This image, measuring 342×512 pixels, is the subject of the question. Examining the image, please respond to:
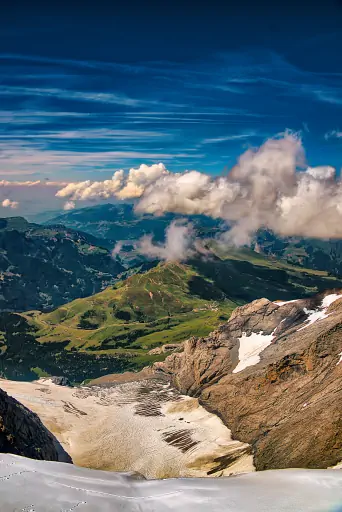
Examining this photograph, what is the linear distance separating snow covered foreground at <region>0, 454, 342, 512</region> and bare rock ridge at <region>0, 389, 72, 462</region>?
6022 cm

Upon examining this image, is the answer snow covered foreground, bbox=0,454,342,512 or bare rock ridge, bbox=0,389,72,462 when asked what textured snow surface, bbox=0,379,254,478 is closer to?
bare rock ridge, bbox=0,389,72,462

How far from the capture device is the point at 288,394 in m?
135

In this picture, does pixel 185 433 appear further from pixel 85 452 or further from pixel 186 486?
pixel 186 486

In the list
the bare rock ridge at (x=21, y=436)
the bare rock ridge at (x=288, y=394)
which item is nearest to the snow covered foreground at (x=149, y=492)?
the bare rock ridge at (x=288, y=394)

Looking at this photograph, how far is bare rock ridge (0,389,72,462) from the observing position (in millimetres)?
92562

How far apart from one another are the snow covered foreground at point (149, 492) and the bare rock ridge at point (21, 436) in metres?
60.2

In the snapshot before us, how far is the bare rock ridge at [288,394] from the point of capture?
8725 centimetres

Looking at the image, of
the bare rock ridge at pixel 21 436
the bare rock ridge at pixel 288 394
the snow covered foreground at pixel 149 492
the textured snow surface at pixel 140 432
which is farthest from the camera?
the textured snow surface at pixel 140 432

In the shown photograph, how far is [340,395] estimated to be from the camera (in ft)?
321

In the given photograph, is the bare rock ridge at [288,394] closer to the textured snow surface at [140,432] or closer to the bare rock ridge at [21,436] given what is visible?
the textured snow surface at [140,432]

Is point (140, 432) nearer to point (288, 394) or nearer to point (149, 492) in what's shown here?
point (288, 394)

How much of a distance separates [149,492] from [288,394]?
111 metres

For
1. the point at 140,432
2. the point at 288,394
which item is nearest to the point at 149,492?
the point at 288,394

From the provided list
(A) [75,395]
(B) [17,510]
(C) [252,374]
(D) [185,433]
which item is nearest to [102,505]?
(B) [17,510]
